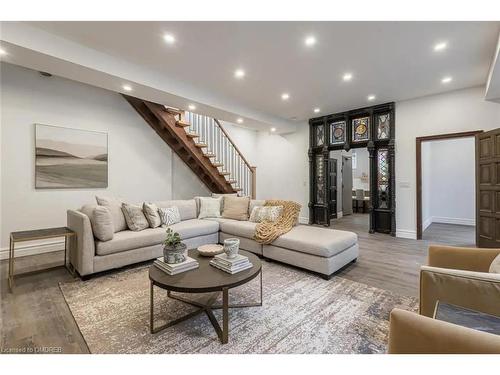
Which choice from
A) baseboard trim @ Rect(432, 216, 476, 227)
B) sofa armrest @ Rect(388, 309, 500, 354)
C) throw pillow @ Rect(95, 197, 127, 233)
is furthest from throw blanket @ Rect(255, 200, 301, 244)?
baseboard trim @ Rect(432, 216, 476, 227)

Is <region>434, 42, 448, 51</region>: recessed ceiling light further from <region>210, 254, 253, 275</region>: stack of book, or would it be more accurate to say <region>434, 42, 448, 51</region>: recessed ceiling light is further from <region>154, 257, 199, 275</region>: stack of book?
<region>154, 257, 199, 275</region>: stack of book

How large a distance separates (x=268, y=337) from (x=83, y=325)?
1.49 metres

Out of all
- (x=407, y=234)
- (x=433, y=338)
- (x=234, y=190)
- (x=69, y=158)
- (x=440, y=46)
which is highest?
(x=440, y=46)

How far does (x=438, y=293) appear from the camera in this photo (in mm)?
1442

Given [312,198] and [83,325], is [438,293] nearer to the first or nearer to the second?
[83,325]

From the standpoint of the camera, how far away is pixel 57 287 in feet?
8.77

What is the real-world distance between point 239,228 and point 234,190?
2.46 m

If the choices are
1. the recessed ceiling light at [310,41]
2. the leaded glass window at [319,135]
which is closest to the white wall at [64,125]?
the leaded glass window at [319,135]

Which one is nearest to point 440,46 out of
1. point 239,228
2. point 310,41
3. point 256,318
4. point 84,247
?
point 310,41

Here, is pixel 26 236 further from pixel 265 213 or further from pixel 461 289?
pixel 461 289

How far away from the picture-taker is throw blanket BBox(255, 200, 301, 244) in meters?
3.41

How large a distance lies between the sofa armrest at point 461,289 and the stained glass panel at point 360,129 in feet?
15.3

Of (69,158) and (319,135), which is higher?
(319,135)
